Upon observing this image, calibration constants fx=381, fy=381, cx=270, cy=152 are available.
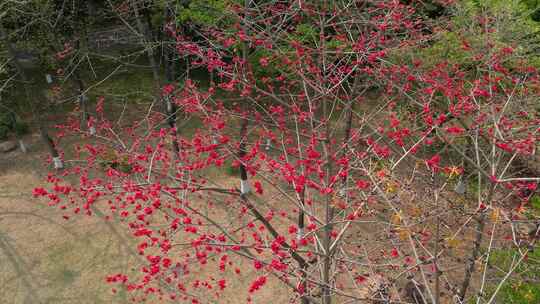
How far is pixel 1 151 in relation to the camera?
44.9 ft

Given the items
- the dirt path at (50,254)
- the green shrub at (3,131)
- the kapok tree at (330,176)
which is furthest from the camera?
the green shrub at (3,131)

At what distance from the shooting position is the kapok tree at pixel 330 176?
4.76 metres

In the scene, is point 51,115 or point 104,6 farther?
point 104,6

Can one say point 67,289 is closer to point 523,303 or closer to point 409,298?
point 409,298

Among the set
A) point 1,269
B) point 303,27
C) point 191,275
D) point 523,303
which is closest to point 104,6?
point 303,27

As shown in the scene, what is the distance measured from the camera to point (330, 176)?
16.9 feet

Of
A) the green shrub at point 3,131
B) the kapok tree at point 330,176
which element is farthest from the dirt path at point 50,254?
the green shrub at point 3,131

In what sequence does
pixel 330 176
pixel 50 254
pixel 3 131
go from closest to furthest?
1. pixel 330 176
2. pixel 50 254
3. pixel 3 131

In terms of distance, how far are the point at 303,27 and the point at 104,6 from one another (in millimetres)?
11702

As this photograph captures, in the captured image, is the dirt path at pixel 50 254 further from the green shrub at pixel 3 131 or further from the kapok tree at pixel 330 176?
the green shrub at pixel 3 131

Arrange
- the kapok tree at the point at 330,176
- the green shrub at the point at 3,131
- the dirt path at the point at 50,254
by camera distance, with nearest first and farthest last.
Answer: the kapok tree at the point at 330,176
the dirt path at the point at 50,254
the green shrub at the point at 3,131

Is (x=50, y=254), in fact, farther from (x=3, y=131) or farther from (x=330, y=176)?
(x=330, y=176)

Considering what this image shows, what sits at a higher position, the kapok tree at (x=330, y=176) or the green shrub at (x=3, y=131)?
the kapok tree at (x=330, y=176)

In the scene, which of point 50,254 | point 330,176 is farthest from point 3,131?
point 330,176
